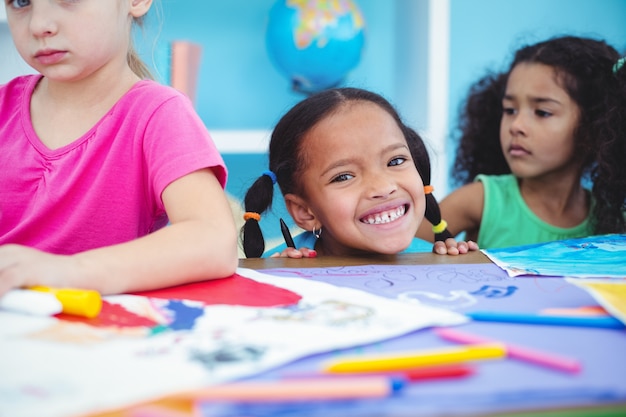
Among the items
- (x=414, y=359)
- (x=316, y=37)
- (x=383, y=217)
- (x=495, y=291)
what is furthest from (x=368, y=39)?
(x=414, y=359)

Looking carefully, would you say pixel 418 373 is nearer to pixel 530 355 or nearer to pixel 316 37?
pixel 530 355

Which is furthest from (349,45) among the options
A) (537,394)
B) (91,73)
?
(537,394)

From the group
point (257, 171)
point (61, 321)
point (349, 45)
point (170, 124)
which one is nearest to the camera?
point (61, 321)

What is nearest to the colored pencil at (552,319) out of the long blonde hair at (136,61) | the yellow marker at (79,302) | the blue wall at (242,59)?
the yellow marker at (79,302)

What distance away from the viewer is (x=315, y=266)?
870 millimetres

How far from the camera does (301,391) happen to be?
1.28 ft

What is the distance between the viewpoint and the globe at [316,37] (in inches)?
73.3

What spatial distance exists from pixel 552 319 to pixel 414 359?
0.16 meters

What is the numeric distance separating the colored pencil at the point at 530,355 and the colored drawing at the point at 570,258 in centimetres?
29

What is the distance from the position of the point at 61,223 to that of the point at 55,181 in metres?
0.05

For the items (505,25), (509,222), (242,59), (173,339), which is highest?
(505,25)

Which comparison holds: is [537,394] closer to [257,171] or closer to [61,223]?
[61,223]

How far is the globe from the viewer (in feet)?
6.11

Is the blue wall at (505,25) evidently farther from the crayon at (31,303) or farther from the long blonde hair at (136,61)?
the crayon at (31,303)
